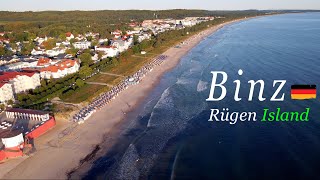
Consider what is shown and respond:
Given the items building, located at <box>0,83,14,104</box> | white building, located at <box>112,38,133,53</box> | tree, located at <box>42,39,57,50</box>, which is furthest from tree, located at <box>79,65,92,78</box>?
tree, located at <box>42,39,57,50</box>

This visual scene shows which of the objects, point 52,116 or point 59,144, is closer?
point 59,144

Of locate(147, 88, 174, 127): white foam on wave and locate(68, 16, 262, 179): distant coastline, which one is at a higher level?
locate(147, 88, 174, 127): white foam on wave

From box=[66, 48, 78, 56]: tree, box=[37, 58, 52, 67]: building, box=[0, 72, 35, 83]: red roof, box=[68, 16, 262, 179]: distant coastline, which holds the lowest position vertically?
box=[68, 16, 262, 179]: distant coastline

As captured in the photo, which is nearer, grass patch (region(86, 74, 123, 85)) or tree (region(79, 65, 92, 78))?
grass patch (region(86, 74, 123, 85))

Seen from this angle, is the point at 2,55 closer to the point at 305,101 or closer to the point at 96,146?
the point at 96,146

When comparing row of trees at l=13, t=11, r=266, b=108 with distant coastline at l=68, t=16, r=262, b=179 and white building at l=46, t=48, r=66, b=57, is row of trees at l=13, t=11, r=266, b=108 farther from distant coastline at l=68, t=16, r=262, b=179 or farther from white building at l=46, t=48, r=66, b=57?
white building at l=46, t=48, r=66, b=57

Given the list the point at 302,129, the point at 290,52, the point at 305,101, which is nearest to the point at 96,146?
the point at 302,129

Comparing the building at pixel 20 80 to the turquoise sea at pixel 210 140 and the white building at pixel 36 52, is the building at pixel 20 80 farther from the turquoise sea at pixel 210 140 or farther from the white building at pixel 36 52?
the white building at pixel 36 52
